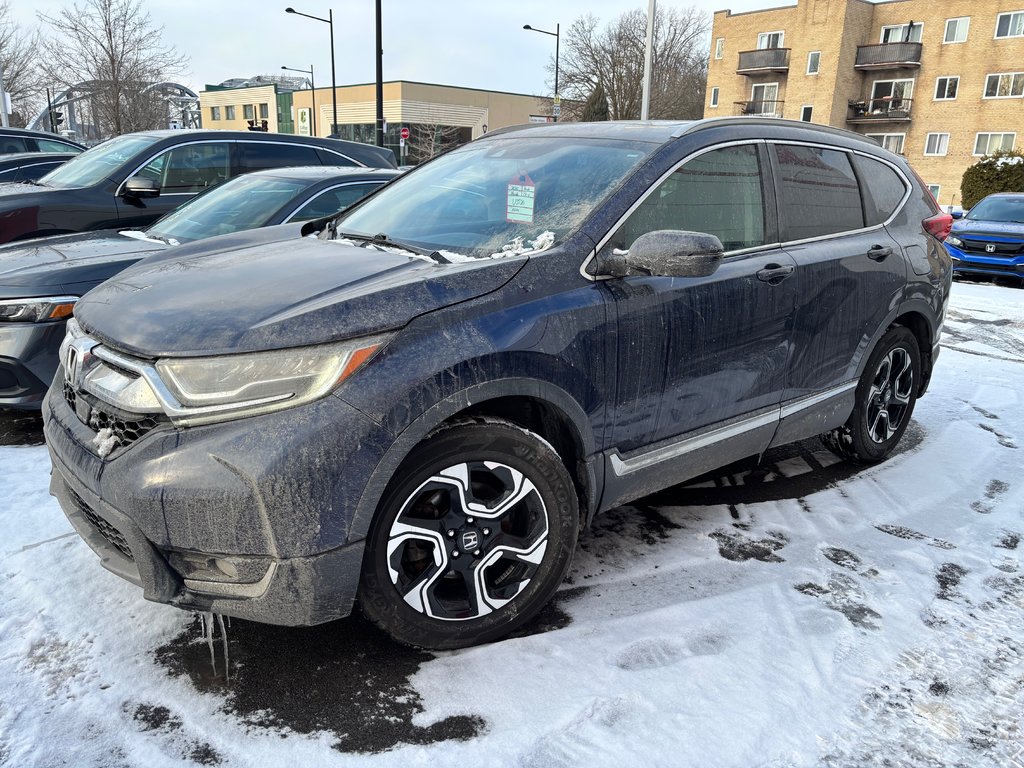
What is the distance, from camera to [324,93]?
66625 mm

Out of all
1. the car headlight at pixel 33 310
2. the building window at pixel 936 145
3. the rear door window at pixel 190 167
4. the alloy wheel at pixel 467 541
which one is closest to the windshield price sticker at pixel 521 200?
the alloy wheel at pixel 467 541

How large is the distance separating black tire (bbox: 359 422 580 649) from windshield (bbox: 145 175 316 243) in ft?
11.7

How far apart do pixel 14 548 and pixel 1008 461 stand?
17.3ft

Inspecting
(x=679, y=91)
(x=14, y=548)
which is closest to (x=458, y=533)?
(x=14, y=548)

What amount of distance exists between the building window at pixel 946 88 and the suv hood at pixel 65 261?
49.0 metres

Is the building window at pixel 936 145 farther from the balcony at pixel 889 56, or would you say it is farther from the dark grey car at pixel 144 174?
the dark grey car at pixel 144 174

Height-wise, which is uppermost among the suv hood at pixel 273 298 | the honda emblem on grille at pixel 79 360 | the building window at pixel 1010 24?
the building window at pixel 1010 24

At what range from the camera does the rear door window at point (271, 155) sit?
740 centimetres

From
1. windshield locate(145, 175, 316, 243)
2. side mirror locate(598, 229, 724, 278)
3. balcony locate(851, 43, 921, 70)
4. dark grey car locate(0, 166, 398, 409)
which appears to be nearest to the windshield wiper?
dark grey car locate(0, 166, 398, 409)

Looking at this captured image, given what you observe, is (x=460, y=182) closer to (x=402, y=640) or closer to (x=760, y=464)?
(x=402, y=640)

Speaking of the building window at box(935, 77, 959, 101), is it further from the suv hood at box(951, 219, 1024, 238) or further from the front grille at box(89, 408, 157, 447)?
the front grille at box(89, 408, 157, 447)

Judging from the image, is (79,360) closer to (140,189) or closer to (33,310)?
(33,310)

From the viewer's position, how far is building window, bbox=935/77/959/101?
42.9 metres

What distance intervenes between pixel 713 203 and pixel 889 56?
4945 cm
